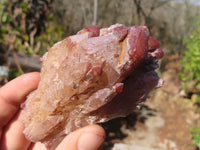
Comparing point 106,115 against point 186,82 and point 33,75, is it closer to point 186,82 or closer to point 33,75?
point 33,75

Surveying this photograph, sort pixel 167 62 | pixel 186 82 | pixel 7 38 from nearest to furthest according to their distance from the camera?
pixel 7 38, pixel 186 82, pixel 167 62

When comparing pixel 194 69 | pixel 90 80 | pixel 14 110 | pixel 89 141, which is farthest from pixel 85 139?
pixel 194 69

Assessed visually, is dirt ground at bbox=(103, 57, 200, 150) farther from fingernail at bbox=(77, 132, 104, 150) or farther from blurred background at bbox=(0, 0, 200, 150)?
fingernail at bbox=(77, 132, 104, 150)

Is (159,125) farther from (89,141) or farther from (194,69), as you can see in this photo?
(89,141)

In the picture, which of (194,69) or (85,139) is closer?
(85,139)

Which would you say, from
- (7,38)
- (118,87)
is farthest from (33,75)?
(7,38)
